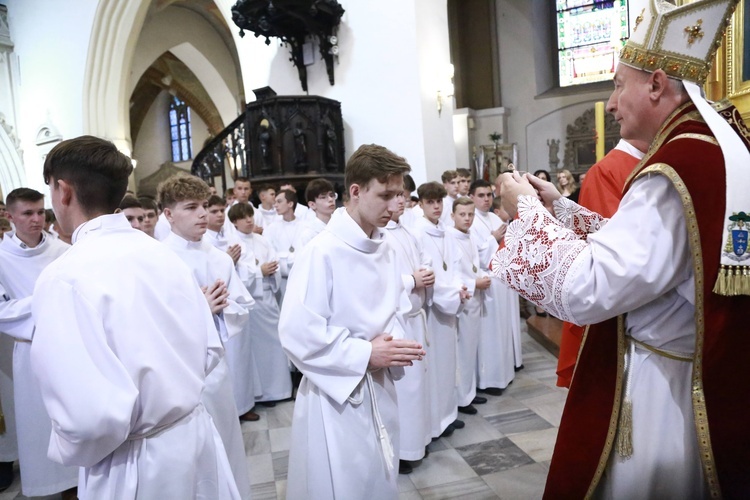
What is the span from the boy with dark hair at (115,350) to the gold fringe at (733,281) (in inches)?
58.3

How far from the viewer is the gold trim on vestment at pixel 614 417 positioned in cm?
155

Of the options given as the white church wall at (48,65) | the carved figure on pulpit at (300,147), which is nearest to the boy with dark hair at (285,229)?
the carved figure on pulpit at (300,147)

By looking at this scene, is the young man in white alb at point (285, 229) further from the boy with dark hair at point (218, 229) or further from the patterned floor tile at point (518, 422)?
the patterned floor tile at point (518, 422)

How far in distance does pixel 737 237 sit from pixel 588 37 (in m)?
15.5

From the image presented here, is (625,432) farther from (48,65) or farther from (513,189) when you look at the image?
(48,65)

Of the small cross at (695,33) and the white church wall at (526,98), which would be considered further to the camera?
the white church wall at (526,98)

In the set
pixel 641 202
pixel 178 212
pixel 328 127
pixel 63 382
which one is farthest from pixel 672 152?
pixel 328 127

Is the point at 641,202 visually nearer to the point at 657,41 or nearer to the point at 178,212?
the point at 657,41

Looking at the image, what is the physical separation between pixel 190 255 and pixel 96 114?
10.7 m

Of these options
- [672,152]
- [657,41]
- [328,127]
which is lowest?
[672,152]

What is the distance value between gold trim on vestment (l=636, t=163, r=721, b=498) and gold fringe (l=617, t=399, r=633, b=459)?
17 centimetres

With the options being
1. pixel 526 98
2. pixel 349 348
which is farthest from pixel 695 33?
pixel 526 98

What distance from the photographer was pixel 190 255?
356cm

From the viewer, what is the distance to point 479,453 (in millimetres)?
3828
